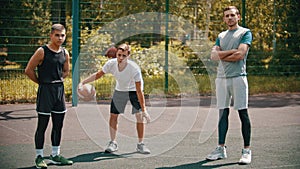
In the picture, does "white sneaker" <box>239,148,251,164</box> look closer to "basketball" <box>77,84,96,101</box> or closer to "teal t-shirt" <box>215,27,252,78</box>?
"teal t-shirt" <box>215,27,252,78</box>

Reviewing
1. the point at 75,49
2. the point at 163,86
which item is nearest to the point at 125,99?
the point at 75,49

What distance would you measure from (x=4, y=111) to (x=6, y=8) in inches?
104

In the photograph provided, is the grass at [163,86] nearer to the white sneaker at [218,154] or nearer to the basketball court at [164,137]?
the basketball court at [164,137]

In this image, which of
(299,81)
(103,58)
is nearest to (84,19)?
(103,58)

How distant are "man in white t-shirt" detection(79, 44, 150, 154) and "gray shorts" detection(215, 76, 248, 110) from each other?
964 mm

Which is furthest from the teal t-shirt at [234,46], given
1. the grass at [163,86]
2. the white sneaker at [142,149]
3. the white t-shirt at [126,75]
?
the grass at [163,86]

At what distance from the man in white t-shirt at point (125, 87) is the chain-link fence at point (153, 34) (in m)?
4.61

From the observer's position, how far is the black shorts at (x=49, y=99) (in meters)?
6.48

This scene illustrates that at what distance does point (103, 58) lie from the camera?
13.2 meters

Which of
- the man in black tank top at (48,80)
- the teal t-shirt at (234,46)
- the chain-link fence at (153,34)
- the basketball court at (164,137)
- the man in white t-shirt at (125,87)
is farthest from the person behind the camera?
the chain-link fence at (153,34)

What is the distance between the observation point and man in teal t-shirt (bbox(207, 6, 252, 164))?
22.3 feet

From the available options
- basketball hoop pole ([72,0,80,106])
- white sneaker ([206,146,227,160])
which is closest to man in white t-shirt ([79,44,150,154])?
white sneaker ([206,146,227,160])

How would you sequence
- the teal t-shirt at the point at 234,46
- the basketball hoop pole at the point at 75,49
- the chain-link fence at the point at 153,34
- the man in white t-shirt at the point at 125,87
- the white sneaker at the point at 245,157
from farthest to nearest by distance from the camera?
1. the chain-link fence at the point at 153,34
2. the basketball hoop pole at the point at 75,49
3. the man in white t-shirt at the point at 125,87
4. the teal t-shirt at the point at 234,46
5. the white sneaker at the point at 245,157

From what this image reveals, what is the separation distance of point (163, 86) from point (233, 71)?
266 inches
